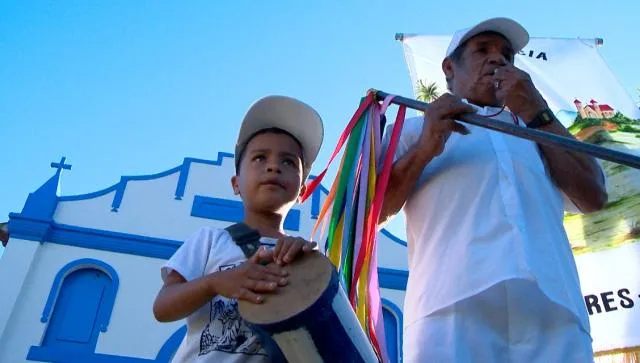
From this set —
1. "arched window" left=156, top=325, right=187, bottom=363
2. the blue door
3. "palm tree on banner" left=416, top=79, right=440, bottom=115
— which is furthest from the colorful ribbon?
the blue door

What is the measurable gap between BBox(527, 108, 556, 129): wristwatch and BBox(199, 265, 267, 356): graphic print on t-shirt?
3.57ft

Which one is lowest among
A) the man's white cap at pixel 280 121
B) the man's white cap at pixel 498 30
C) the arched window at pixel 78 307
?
the man's white cap at pixel 280 121

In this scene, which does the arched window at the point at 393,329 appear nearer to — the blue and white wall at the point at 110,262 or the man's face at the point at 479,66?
the blue and white wall at the point at 110,262

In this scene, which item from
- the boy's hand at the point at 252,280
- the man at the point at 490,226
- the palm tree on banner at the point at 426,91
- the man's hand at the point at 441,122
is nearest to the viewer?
the boy's hand at the point at 252,280

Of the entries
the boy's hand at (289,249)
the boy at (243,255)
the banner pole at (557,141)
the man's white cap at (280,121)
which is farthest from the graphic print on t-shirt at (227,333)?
the banner pole at (557,141)

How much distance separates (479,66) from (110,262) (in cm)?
639

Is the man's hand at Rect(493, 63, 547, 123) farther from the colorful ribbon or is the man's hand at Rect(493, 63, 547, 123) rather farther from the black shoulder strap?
the black shoulder strap

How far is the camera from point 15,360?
682 centimetres

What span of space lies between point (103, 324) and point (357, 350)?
637 cm

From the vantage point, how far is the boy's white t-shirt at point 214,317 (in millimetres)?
1733

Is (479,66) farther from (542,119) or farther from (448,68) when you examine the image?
(542,119)

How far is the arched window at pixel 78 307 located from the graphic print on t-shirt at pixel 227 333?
5.76 metres

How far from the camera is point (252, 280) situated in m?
1.53

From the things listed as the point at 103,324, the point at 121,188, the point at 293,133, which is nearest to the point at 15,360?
the point at 103,324
